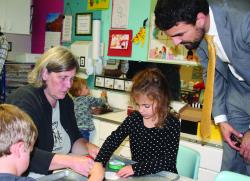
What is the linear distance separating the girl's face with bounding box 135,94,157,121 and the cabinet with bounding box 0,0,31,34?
3.03 meters

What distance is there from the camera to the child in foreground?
1054 millimetres

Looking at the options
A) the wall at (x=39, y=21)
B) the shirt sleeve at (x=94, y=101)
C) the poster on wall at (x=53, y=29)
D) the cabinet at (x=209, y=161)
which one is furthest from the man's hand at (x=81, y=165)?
the wall at (x=39, y=21)

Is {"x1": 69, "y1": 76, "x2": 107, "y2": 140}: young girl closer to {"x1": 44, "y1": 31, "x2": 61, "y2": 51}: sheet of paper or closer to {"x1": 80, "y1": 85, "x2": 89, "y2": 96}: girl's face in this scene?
{"x1": 80, "y1": 85, "x2": 89, "y2": 96}: girl's face

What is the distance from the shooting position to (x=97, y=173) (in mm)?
1379

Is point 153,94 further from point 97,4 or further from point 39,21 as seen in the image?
point 39,21

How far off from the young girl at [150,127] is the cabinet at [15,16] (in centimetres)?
295

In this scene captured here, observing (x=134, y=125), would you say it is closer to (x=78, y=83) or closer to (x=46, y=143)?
(x=46, y=143)

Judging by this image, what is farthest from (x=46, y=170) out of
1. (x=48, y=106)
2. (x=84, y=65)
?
(x=84, y=65)

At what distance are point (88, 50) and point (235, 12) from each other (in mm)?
2159

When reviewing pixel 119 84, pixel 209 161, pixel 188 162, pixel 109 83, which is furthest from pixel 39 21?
pixel 188 162

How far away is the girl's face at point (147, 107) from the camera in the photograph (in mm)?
1729

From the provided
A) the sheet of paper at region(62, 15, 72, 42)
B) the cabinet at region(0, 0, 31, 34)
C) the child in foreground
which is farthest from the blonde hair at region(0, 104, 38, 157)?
the cabinet at region(0, 0, 31, 34)

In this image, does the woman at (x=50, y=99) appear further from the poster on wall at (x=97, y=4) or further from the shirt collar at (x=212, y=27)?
the poster on wall at (x=97, y=4)

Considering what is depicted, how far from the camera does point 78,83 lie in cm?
316
